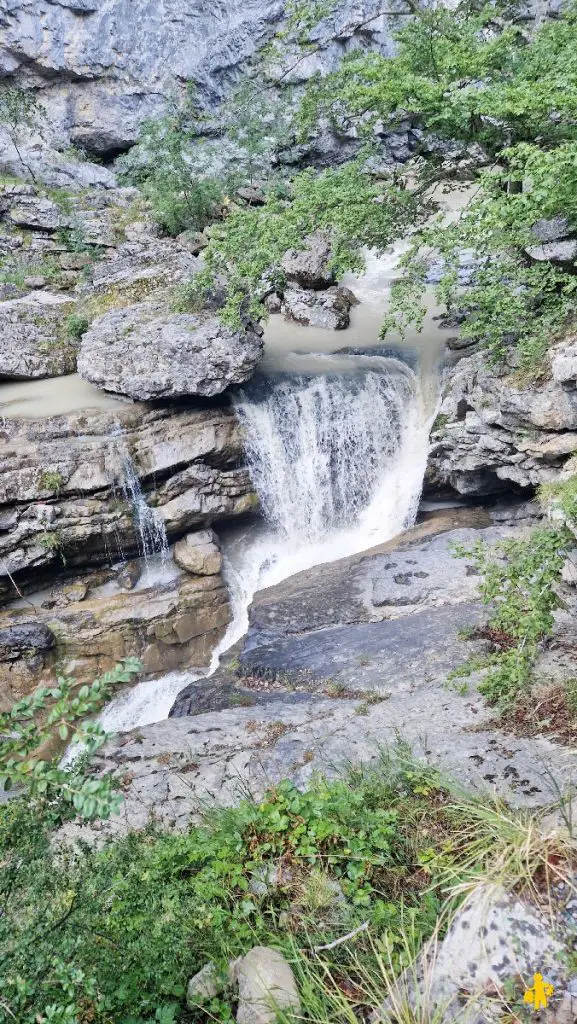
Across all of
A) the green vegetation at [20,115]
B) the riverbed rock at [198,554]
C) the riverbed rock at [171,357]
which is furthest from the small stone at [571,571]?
the green vegetation at [20,115]

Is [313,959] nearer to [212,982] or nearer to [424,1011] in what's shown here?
[212,982]

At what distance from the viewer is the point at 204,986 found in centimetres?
296

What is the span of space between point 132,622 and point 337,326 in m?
9.99

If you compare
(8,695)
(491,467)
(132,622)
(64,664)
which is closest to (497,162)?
(491,467)

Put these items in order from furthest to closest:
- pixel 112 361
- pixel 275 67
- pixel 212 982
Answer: pixel 275 67 → pixel 112 361 → pixel 212 982

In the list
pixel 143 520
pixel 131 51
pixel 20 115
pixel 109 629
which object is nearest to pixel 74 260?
pixel 20 115

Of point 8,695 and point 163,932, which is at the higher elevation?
point 163,932

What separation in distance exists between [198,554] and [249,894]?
29.4 feet

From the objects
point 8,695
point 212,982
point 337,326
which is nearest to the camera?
point 212,982

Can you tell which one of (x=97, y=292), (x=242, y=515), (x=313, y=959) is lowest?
(x=242, y=515)

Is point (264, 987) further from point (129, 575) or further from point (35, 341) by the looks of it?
point (35, 341)

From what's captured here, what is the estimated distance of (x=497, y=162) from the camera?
1146 cm

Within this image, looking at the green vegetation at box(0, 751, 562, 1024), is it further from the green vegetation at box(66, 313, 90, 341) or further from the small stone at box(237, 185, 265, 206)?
the small stone at box(237, 185, 265, 206)

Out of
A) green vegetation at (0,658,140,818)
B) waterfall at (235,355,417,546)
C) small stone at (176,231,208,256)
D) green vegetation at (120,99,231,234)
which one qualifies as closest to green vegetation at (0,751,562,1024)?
green vegetation at (0,658,140,818)
